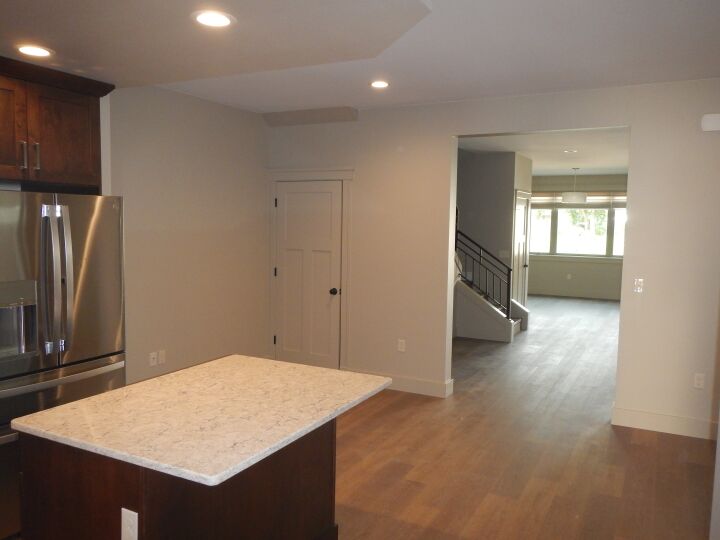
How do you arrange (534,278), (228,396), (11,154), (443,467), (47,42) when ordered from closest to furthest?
(228,396) → (47,42) → (11,154) → (443,467) → (534,278)

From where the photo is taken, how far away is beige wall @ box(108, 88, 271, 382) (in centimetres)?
443

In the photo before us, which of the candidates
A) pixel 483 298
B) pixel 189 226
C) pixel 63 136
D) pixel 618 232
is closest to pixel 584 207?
pixel 618 232

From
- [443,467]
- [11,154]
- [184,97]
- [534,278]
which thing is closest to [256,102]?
[184,97]

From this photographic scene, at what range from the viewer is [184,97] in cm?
484

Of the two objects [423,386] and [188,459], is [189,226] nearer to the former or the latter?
[423,386]

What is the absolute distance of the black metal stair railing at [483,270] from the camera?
28.3 ft

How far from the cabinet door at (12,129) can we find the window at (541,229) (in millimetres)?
11077

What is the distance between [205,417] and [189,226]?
3210mm

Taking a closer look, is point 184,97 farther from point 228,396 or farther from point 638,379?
point 638,379

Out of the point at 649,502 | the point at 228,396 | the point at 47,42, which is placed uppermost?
the point at 47,42

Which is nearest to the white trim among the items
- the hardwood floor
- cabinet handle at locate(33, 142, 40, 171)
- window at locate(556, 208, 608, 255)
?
the hardwood floor

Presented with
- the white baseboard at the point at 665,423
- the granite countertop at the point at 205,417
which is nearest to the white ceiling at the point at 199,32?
the granite countertop at the point at 205,417

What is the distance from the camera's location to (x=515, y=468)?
3.73 metres

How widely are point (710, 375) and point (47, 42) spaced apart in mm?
4809
